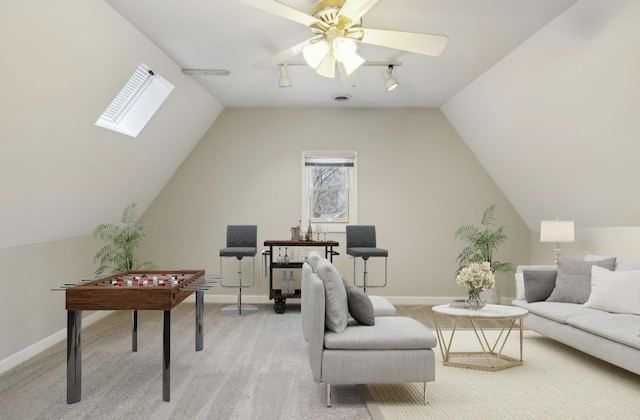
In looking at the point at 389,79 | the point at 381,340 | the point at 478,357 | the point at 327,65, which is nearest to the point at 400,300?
the point at 478,357

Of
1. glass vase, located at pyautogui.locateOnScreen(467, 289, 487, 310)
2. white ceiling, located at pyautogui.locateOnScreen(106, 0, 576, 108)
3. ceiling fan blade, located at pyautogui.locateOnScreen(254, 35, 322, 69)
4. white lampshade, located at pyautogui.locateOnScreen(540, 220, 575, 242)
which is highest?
white ceiling, located at pyautogui.locateOnScreen(106, 0, 576, 108)

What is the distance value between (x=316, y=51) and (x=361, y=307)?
1.81m

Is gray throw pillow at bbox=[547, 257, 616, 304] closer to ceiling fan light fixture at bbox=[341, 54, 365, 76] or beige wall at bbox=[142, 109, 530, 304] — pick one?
beige wall at bbox=[142, 109, 530, 304]

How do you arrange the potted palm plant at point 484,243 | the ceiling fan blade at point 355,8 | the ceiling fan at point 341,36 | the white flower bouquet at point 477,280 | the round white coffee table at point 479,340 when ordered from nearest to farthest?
the ceiling fan blade at point 355,8
the ceiling fan at point 341,36
the round white coffee table at point 479,340
the white flower bouquet at point 477,280
the potted palm plant at point 484,243

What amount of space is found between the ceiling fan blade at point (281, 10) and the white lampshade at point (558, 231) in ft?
12.3

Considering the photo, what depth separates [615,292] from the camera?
4.27 meters

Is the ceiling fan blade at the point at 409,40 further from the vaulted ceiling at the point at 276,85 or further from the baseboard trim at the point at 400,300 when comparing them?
the baseboard trim at the point at 400,300

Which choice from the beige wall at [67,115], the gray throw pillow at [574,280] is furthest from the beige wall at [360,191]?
the gray throw pillow at [574,280]

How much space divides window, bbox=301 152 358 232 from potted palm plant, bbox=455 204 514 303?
1.60 m

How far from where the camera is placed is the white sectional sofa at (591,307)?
12.0ft

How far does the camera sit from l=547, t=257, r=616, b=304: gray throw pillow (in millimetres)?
4637

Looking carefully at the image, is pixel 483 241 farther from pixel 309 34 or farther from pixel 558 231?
pixel 309 34

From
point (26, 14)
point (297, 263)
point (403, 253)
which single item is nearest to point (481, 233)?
point (403, 253)

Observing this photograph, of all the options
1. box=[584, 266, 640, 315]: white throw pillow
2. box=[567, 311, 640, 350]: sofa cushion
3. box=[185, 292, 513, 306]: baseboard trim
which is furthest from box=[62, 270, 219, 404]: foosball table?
box=[185, 292, 513, 306]: baseboard trim
